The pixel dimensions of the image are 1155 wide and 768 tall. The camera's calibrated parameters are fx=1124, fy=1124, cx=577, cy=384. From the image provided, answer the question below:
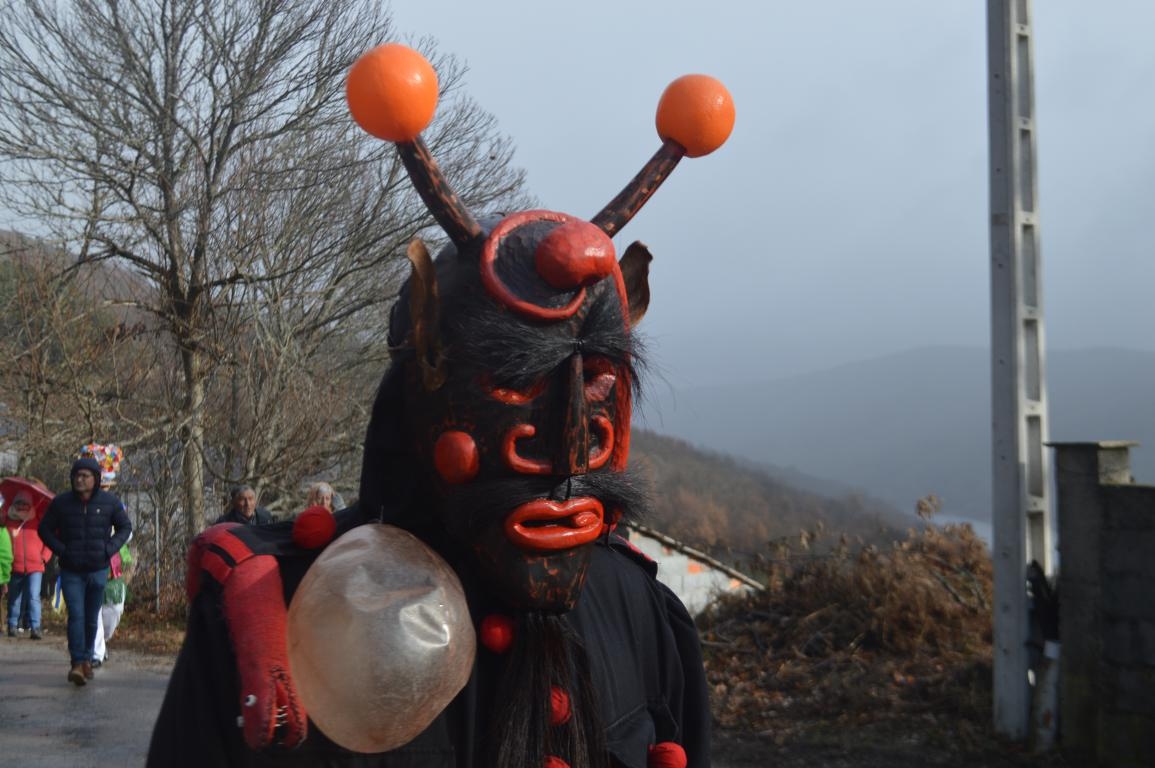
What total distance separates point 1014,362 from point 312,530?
577 centimetres

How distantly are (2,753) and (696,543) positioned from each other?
8.51 m

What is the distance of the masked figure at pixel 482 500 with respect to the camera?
180cm

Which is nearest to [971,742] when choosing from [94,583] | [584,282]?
[584,282]

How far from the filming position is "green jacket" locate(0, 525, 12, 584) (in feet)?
37.0

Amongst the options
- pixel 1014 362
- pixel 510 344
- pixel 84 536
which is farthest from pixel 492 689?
pixel 84 536

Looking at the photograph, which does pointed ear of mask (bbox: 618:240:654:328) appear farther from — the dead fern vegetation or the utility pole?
the dead fern vegetation

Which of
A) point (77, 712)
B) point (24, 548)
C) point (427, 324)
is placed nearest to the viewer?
point (427, 324)

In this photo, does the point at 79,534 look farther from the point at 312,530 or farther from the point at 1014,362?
the point at 312,530

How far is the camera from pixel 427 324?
197 cm

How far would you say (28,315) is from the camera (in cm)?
1436

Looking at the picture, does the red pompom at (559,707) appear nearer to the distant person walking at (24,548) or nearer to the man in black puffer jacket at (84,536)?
the man in black puffer jacket at (84,536)

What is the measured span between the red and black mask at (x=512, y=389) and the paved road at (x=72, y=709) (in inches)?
231

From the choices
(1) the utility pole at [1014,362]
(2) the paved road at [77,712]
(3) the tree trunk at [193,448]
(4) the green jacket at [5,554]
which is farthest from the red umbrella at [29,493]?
(1) the utility pole at [1014,362]

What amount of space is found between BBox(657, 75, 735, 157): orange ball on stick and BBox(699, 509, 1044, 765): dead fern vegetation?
18.4 ft
